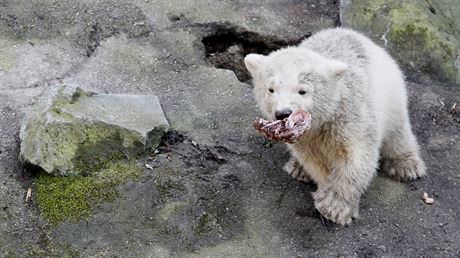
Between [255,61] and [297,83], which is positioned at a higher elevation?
[297,83]

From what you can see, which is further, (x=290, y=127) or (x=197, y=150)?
(x=197, y=150)

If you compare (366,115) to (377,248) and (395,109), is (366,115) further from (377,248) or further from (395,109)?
(377,248)

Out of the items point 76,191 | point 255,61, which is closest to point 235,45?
point 255,61

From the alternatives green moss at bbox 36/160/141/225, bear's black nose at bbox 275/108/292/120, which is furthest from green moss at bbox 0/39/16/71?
bear's black nose at bbox 275/108/292/120

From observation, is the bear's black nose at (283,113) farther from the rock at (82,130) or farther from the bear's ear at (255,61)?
the rock at (82,130)

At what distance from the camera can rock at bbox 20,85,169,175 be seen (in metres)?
5.83

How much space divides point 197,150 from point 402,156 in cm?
178

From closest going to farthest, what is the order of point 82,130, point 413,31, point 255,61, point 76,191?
point 255,61, point 76,191, point 82,130, point 413,31

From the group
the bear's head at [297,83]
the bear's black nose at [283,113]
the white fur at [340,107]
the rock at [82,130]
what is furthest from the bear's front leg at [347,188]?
the rock at [82,130]

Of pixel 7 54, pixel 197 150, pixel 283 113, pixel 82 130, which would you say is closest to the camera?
pixel 283 113

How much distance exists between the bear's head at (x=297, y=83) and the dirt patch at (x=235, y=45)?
2.19 metres

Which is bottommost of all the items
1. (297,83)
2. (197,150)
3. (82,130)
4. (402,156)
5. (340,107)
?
(197,150)

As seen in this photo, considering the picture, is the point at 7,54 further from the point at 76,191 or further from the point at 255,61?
the point at 255,61

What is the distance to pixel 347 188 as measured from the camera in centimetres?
575
